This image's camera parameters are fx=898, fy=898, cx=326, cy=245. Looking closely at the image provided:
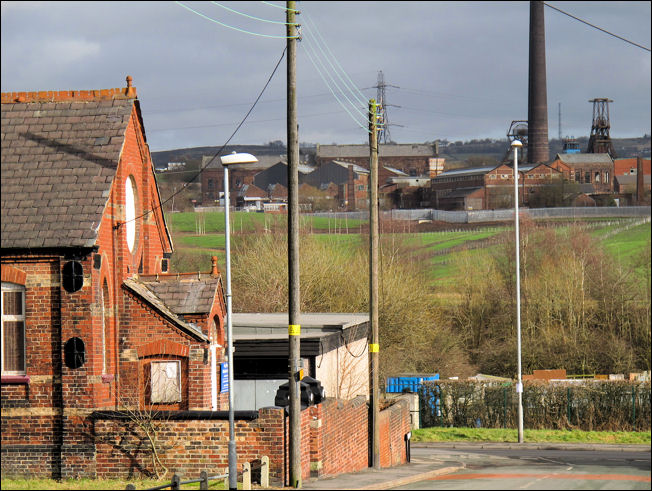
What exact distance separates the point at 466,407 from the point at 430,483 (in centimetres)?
2206

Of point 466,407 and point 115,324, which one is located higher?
point 115,324

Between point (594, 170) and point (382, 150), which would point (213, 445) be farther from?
point (382, 150)

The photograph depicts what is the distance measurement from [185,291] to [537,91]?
4080 inches

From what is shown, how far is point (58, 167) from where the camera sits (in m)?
20.3

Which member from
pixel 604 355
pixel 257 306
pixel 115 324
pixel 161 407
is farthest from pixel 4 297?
pixel 604 355

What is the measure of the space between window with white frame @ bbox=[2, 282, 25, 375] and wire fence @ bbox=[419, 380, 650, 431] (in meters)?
26.1

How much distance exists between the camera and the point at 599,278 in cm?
6084

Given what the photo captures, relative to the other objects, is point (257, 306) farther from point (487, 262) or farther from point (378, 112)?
point (378, 112)

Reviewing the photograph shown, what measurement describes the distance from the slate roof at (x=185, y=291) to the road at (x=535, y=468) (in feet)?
20.2

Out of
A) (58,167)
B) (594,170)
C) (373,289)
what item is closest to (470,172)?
(594,170)

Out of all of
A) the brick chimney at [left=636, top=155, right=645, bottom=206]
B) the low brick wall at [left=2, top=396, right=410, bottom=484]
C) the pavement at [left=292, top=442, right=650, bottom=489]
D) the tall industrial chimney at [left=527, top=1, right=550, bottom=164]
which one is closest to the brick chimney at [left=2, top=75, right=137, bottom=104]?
the low brick wall at [left=2, top=396, right=410, bottom=484]

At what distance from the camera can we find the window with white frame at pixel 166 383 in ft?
66.9

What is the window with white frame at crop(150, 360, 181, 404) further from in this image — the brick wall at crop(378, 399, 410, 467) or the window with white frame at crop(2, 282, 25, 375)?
the brick wall at crop(378, 399, 410, 467)

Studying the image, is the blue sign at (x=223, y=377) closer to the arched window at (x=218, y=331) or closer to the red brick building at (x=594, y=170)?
the arched window at (x=218, y=331)
